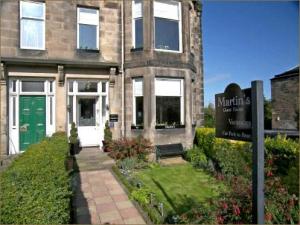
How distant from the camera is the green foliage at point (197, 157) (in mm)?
10133

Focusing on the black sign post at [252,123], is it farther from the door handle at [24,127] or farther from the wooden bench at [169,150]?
the door handle at [24,127]

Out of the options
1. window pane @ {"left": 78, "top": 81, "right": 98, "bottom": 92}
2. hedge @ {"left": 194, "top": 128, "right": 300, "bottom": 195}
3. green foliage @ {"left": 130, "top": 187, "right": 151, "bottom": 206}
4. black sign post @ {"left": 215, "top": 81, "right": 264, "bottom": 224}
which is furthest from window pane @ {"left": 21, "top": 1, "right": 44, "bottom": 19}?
black sign post @ {"left": 215, "top": 81, "right": 264, "bottom": 224}

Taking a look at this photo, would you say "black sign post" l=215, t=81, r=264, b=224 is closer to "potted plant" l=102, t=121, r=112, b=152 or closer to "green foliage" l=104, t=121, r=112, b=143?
"potted plant" l=102, t=121, r=112, b=152

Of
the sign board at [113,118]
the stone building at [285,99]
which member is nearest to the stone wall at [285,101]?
the stone building at [285,99]

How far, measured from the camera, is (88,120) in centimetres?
1236

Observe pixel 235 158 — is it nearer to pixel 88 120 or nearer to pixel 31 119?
pixel 88 120

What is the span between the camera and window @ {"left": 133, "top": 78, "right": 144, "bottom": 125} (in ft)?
39.0

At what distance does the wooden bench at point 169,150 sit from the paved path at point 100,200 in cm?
270

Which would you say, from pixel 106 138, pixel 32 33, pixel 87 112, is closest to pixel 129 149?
pixel 106 138

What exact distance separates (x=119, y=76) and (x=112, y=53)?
1147mm

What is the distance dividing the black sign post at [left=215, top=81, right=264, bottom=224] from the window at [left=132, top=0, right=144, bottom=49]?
8.77 metres

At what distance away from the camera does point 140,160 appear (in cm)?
1028

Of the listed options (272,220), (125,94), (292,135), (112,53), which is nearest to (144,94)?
(125,94)

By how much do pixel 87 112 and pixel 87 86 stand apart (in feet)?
4.09
